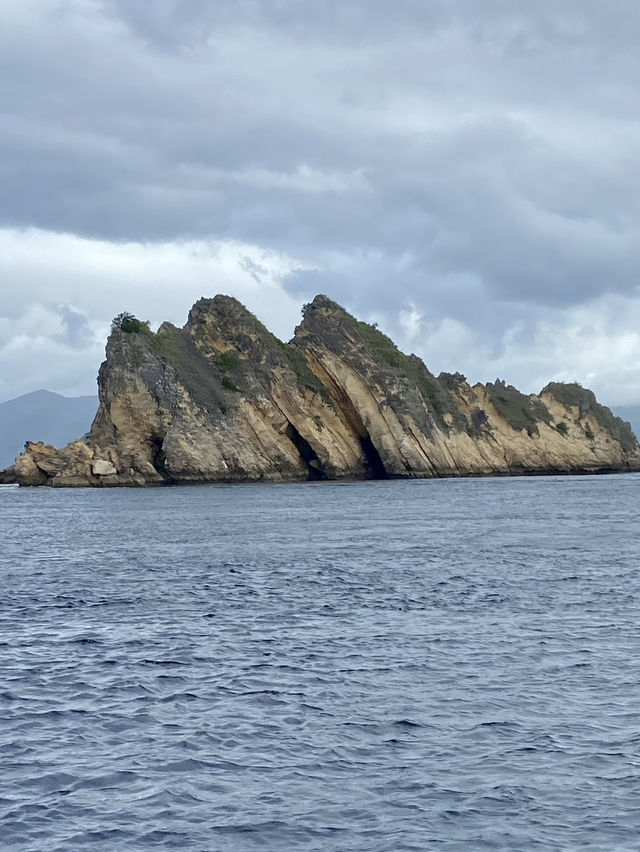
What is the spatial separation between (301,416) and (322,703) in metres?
109

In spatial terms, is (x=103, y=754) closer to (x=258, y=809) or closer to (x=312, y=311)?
(x=258, y=809)

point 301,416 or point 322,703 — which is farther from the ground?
point 301,416

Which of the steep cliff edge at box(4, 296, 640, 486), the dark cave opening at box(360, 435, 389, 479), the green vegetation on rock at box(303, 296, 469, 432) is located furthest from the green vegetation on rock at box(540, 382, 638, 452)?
the dark cave opening at box(360, 435, 389, 479)

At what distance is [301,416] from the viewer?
129000 millimetres

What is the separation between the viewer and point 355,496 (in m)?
95.9

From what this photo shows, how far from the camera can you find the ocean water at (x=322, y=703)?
14367 mm

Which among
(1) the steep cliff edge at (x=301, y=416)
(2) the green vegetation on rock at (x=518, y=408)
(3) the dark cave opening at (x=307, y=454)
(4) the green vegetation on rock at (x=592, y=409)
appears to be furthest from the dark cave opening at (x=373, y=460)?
(4) the green vegetation on rock at (x=592, y=409)

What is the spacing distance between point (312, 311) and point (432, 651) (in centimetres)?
11712

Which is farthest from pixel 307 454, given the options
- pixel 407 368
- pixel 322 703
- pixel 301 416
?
pixel 322 703

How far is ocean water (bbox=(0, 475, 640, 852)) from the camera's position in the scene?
47.1 feet

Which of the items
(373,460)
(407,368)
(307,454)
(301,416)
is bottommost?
(373,460)

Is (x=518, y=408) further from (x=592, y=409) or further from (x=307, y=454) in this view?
(x=307, y=454)

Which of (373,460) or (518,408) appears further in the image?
(518,408)

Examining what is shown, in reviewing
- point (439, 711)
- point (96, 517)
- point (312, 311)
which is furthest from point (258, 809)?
point (312, 311)
